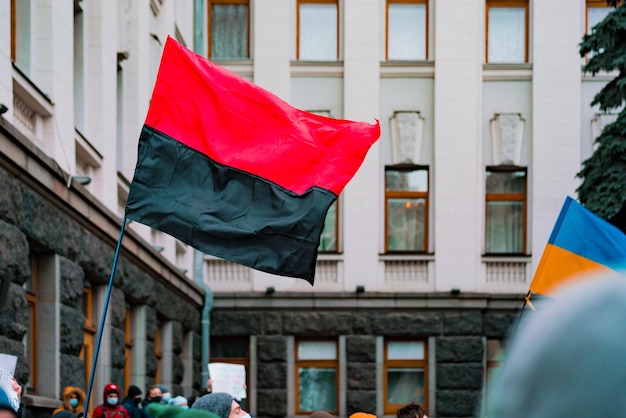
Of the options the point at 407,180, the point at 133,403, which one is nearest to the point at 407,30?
the point at 407,180

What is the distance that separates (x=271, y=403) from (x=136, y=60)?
942 cm

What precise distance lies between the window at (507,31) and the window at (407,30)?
51.1 inches

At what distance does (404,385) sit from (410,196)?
12.1 ft

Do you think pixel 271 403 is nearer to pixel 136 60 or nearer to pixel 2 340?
pixel 136 60

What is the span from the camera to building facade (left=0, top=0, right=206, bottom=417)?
12227 millimetres

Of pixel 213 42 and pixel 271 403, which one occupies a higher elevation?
pixel 213 42

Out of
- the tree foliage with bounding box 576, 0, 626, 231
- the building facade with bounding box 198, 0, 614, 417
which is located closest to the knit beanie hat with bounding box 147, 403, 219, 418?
the tree foliage with bounding box 576, 0, 626, 231

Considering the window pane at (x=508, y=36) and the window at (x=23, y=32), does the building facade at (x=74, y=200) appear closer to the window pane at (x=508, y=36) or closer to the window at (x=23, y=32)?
the window at (x=23, y=32)

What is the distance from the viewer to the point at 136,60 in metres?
20.1

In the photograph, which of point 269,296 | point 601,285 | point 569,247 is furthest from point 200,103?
point 269,296

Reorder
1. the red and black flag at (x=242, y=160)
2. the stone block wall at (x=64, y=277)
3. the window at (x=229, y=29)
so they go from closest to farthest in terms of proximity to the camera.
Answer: the red and black flag at (x=242, y=160)
the stone block wall at (x=64, y=277)
the window at (x=229, y=29)

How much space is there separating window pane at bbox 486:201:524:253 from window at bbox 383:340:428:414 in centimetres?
243

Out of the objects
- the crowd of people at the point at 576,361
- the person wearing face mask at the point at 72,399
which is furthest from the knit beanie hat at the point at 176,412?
the person wearing face mask at the point at 72,399

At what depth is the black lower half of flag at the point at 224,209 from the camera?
904cm
